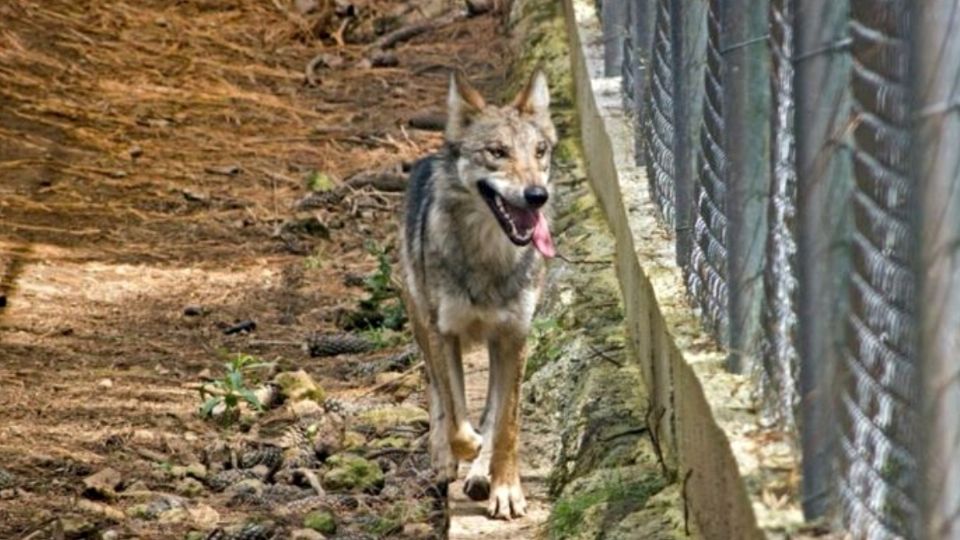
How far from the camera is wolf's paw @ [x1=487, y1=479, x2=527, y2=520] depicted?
730cm

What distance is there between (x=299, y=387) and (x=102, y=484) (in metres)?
1.52

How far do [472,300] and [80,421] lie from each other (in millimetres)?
2114

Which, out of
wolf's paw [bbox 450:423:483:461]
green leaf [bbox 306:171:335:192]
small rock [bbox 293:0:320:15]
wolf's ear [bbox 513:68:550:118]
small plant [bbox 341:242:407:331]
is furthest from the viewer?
small rock [bbox 293:0:320:15]

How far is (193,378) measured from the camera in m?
9.99

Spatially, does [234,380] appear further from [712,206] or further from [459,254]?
[712,206]

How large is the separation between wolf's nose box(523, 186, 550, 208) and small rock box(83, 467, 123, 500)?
6.04 ft

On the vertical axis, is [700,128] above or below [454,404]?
above

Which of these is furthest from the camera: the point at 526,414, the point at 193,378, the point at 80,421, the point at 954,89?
the point at 193,378

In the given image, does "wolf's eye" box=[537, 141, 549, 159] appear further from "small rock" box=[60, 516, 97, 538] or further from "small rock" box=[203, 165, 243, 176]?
"small rock" box=[203, 165, 243, 176]

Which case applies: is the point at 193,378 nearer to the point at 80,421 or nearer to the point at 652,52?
the point at 80,421

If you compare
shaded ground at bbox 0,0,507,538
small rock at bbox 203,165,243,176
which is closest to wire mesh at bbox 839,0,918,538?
shaded ground at bbox 0,0,507,538

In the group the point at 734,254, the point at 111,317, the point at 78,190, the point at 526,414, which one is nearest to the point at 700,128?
the point at 734,254

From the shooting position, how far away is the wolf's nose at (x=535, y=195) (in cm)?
784

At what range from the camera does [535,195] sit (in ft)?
25.7
